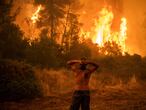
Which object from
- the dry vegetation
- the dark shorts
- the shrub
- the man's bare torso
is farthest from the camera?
the shrub

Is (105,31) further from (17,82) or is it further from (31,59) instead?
(17,82)

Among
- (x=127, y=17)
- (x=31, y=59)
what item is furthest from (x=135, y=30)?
(x=31, y=59)

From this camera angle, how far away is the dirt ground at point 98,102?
15.6m

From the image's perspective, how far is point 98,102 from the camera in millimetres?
17125

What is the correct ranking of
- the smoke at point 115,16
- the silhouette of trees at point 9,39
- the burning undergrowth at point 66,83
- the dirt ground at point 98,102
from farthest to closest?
the smoke at point 115,16 < the silhouette of trees at point 9,39 < the burning undergrowth at point 66,83 < the dirt ground at point 98,102

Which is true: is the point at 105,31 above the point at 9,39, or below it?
above

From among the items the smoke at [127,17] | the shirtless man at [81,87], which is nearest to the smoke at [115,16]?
the smoke at [127,17]

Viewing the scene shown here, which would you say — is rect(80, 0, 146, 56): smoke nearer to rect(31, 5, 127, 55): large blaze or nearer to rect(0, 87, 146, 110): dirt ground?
rect(31, 5, 127, 55): large blaze

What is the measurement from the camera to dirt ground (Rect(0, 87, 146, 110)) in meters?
15.6

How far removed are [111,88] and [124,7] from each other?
67.5 m

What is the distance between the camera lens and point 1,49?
2694 centimetres

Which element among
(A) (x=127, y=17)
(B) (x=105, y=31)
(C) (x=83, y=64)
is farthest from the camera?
(A) (x=127, y=17)

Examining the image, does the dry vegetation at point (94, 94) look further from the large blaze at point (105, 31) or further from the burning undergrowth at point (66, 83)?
the large blaze at point (105, 31)

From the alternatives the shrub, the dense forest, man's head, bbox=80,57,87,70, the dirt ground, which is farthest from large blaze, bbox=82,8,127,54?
man's head, bbox=80,57,87,70
